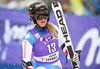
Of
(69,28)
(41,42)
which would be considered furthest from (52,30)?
(69,28)

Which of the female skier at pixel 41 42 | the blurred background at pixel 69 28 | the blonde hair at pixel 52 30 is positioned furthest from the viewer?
the blurred background at pixel 69 28

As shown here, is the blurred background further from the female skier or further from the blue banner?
the female skier

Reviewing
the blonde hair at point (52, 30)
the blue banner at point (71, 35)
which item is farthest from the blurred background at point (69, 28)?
the blonde hair at point (52, 30)

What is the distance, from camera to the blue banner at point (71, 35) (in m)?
9.73

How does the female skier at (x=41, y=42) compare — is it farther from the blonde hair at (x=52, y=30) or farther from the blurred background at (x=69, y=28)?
the blurred background at (x=69, y=28)

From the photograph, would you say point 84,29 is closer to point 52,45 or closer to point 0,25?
point 0,25

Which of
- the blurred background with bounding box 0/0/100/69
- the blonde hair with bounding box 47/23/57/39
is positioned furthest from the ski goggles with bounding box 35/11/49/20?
the blurred background with bounding box 0/0/100/69

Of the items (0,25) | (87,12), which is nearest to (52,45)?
(0,25)

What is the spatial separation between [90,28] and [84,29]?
22 centimetres

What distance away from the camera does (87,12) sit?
12195 mm

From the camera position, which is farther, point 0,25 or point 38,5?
point 0,25

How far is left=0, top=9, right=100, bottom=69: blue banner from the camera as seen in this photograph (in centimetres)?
973

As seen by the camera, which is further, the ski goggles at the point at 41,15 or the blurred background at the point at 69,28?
the blurred background at the point at 69,28

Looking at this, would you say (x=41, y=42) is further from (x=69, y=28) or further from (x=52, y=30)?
(x=69, y=28)
